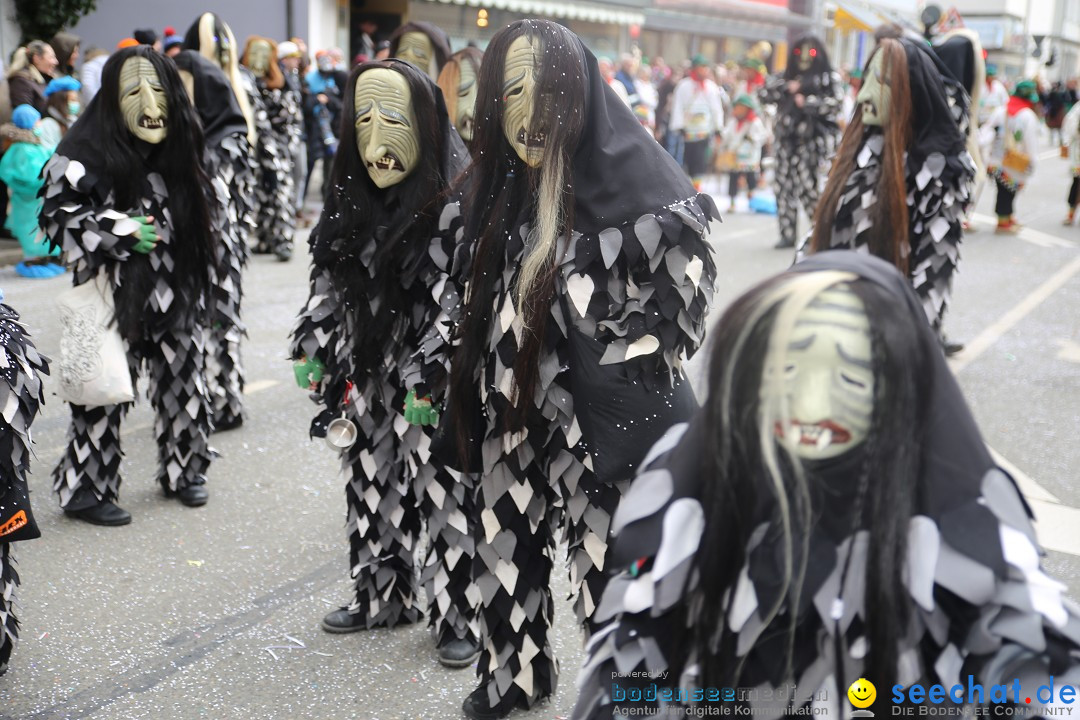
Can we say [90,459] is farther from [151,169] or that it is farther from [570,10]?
[570,10]

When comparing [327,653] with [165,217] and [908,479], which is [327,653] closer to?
[165,217]

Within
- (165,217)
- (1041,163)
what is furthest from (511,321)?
(1041,163)

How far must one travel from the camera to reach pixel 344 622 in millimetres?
3678

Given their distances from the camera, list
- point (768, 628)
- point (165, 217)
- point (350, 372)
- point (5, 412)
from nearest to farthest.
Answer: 1. point (768, 628)
2. point (5, 412)
3. point (350, 372)
4. point (165, 217)

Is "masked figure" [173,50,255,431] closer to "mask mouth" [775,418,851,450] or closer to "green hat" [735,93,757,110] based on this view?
"mask mouth" [775,418,851,450]

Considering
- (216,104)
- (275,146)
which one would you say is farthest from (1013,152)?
(216,104)

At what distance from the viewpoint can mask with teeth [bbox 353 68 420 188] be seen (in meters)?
3.24

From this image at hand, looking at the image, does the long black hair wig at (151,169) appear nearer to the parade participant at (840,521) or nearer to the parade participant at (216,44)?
the parade participant at (216,44)

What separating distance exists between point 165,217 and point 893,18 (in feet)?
122

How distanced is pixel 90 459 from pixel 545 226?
265 cm

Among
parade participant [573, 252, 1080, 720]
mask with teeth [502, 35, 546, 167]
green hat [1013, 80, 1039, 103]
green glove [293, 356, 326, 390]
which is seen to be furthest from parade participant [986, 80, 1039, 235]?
parade participant [573, 252, 1080, 720]

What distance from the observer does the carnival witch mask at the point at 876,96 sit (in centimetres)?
454

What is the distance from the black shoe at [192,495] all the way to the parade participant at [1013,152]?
11.0 m

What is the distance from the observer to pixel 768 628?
1.73 m
